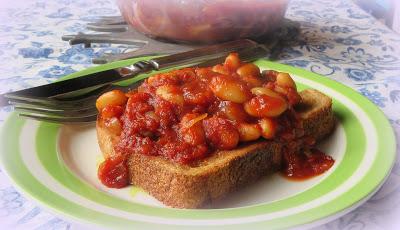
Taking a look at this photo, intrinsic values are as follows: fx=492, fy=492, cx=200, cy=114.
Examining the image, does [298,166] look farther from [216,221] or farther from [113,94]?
[113,94]

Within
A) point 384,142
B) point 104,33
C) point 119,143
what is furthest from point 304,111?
point 104,33

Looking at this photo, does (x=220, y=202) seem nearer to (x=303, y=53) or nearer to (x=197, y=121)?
(x=197, y=121)

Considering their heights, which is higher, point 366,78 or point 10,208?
point 10,208

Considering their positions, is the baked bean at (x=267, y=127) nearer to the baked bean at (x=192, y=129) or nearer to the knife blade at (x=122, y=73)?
the baked bean at (x=192, y=129)

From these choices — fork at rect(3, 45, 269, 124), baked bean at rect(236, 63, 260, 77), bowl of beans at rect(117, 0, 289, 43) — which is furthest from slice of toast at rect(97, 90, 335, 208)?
bowl of beans at rect(117, 0, 289, 43)

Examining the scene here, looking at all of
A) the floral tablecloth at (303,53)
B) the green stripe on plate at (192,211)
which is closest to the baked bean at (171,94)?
the green stripe on plate at (192,211)

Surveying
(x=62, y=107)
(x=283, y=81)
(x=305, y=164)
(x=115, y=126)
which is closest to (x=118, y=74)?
(x=62, y=107)
